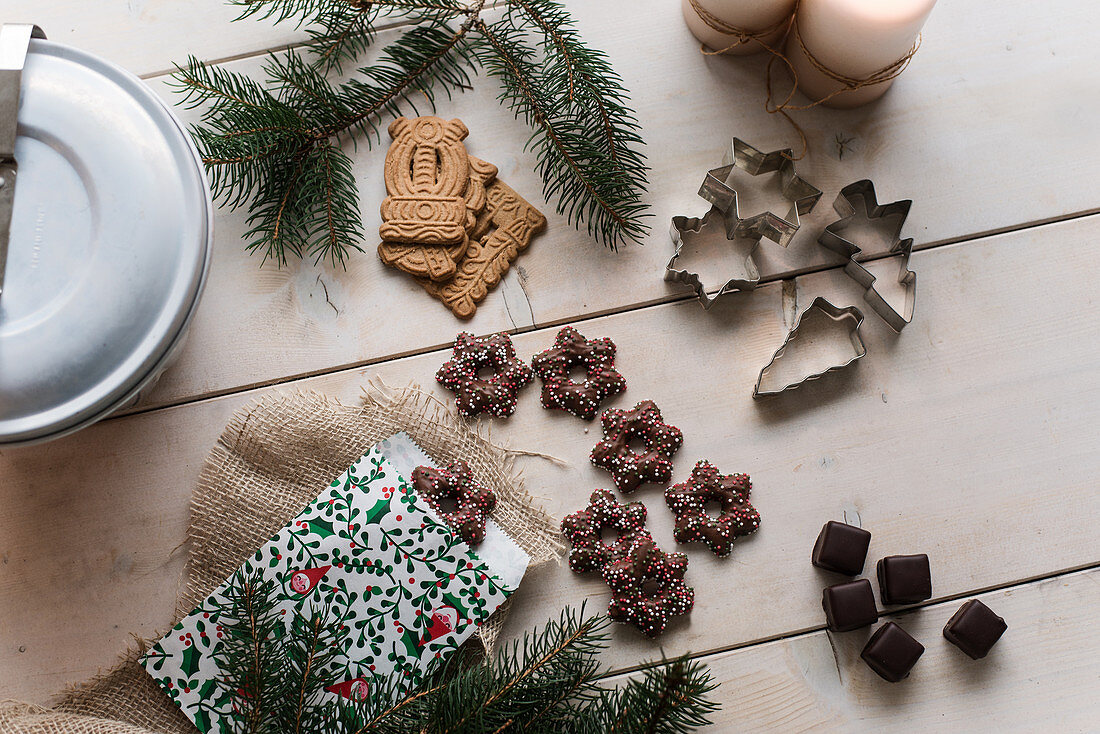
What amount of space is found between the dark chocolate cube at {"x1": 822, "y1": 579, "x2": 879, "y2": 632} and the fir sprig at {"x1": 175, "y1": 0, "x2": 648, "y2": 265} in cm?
49

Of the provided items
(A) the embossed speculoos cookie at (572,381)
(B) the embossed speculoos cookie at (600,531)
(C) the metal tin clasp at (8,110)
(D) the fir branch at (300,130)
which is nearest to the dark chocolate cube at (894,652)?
(B) the embossed speculoos cookie at (600,531)

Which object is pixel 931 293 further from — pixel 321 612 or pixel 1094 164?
pixel 321 612

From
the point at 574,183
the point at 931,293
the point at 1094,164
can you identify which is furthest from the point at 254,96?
the point at 1094,164

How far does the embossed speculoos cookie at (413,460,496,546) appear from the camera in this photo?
913 millimetres

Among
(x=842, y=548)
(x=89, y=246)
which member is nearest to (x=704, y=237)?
(x=842, y=548)

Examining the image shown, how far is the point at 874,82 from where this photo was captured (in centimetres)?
93

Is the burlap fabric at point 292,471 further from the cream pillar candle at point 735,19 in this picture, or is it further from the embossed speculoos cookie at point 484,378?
the cream pillar candle at point 735,19

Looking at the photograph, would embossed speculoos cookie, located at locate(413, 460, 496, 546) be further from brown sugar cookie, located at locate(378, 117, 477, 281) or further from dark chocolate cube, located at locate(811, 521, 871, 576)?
dark chocolate cube, located at locate(811, 521, 871, 576)

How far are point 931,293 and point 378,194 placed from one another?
706 millimetres

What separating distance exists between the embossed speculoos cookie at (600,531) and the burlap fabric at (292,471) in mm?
25

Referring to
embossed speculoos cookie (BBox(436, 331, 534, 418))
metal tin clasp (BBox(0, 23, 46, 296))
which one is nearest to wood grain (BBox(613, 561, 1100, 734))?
embossed speculoos cookie (BBox(436, 331, 534, 418))

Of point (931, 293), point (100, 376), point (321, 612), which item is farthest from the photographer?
point (931, 293)

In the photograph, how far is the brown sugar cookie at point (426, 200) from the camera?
94cm

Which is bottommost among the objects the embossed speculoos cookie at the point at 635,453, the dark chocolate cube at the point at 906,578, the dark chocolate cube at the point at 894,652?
the dark chocolate cube at the point at 894,652
